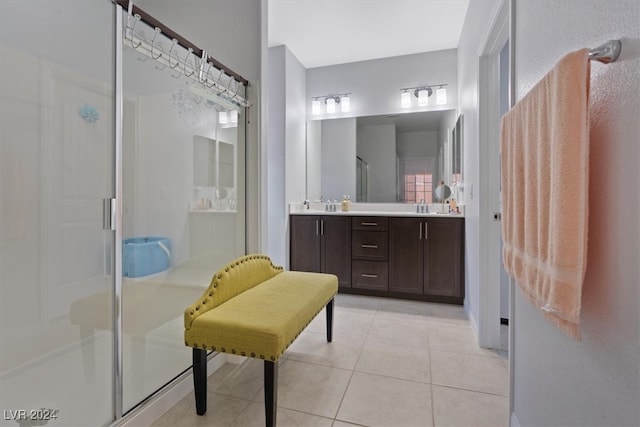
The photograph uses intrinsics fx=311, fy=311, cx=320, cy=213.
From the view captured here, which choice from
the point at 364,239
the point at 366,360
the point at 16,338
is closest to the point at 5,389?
the point at 16,338

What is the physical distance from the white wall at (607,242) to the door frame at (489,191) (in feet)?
3.97

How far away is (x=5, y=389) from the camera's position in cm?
133

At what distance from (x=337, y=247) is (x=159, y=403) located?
2.20m

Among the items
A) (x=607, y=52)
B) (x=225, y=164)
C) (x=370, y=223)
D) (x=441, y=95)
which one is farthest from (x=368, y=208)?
(x=607, y=52)

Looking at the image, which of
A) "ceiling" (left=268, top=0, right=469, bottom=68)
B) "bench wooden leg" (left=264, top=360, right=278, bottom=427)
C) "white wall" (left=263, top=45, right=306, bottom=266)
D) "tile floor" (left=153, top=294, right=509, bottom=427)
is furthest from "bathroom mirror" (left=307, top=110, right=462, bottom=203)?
"bench wooden leg" (left=264, top=360, right=278, bottom=427)

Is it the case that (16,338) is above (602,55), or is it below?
below

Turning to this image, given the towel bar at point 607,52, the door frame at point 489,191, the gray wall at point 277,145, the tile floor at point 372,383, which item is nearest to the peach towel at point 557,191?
the towel bar at point 607,52

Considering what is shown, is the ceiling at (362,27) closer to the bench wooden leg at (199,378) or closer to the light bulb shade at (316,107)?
the light bulb shade at (316,107)

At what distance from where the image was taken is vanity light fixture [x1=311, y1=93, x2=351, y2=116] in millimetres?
3859

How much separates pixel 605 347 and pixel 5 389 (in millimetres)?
2145

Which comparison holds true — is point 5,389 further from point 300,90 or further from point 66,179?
point 300,90

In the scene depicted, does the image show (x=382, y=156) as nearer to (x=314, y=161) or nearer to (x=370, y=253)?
(x=314, y=161)

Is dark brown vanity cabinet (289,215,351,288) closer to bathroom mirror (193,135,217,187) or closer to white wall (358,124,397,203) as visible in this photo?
white wall (358,124,397,203)

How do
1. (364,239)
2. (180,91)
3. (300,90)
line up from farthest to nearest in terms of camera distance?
(300,90) < (364,239) < (180,91)
